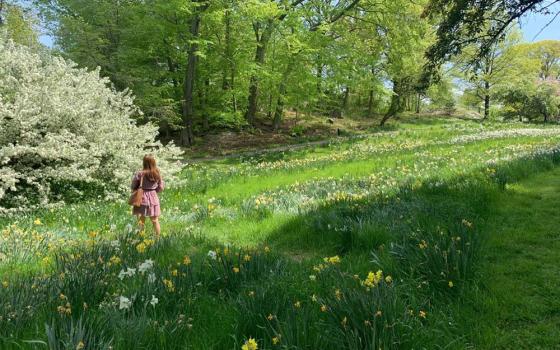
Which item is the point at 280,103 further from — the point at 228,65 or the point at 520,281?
the point at 520,281

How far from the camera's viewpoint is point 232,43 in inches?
902

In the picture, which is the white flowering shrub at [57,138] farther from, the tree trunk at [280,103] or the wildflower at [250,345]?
the tree trunk at [280,103]

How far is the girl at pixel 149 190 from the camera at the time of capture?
278 inches

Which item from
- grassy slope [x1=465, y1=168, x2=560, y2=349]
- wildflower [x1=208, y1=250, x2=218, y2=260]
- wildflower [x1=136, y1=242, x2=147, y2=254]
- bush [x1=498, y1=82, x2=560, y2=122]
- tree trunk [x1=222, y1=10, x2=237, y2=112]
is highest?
tree trunk [x1=222, y1=10, x2=237, y2=112]

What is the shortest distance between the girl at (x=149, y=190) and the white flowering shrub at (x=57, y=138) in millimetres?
2585

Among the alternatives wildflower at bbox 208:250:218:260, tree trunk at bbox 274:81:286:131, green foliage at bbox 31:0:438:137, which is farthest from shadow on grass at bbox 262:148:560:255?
tree trunk at bbox 274:81:286:131

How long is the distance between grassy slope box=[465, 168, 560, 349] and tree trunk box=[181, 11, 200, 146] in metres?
17.5

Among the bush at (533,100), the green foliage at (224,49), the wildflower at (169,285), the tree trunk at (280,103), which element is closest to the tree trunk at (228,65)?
the green foliage at (224,49)

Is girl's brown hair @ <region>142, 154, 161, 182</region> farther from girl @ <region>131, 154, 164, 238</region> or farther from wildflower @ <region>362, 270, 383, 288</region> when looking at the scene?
wildflower @ <region>362, 270, 383, 288</region>

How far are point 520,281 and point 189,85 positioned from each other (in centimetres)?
2049

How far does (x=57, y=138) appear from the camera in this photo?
931cm

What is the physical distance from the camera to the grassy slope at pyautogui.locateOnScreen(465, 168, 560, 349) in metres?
3.08

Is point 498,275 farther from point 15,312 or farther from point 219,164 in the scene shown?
point 219,164

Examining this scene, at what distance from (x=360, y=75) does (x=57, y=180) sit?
665 inches
